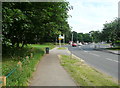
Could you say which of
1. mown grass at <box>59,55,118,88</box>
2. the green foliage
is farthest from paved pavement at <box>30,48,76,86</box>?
the green foliage

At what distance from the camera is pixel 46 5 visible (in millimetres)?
12531

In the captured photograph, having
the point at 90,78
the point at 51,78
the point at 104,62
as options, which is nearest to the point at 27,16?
the point at 51,78

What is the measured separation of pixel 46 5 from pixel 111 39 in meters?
27.5

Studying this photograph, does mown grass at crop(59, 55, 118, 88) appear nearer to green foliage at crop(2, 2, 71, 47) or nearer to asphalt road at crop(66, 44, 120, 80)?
asphalt road at crop(66, 44, 120, 80)

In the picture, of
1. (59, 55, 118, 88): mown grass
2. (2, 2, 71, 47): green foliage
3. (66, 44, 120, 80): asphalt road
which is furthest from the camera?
(66, 44, 120, 80): asphalt road

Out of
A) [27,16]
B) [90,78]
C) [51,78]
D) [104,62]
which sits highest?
[27,16]

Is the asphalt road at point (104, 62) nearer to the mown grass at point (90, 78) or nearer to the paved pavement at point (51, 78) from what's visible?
the mown grass at point (90, 78)


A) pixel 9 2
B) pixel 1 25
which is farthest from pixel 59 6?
pixel 1 25

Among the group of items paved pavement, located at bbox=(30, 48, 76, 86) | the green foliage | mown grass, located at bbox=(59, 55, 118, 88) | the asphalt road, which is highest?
the green foliage

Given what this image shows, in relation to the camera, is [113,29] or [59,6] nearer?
[59,6]

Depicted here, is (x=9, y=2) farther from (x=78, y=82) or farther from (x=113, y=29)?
(x=113, y=29)

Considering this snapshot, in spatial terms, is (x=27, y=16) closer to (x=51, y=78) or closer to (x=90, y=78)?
(x=51, y=78)

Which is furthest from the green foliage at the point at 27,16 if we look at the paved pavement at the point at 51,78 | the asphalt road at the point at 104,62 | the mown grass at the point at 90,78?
the asphalt road at the point at 104,62

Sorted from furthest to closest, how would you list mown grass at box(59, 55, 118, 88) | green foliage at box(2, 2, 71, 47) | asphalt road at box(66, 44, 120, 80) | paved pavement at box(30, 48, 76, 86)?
asphalt road at box(66, 44, 120, 80)
green foliage at box(2, 2, 71, 47)
mown grass at box(59, 55, 118, 88)
paved pavement at box(30, 48, 76, 86)
